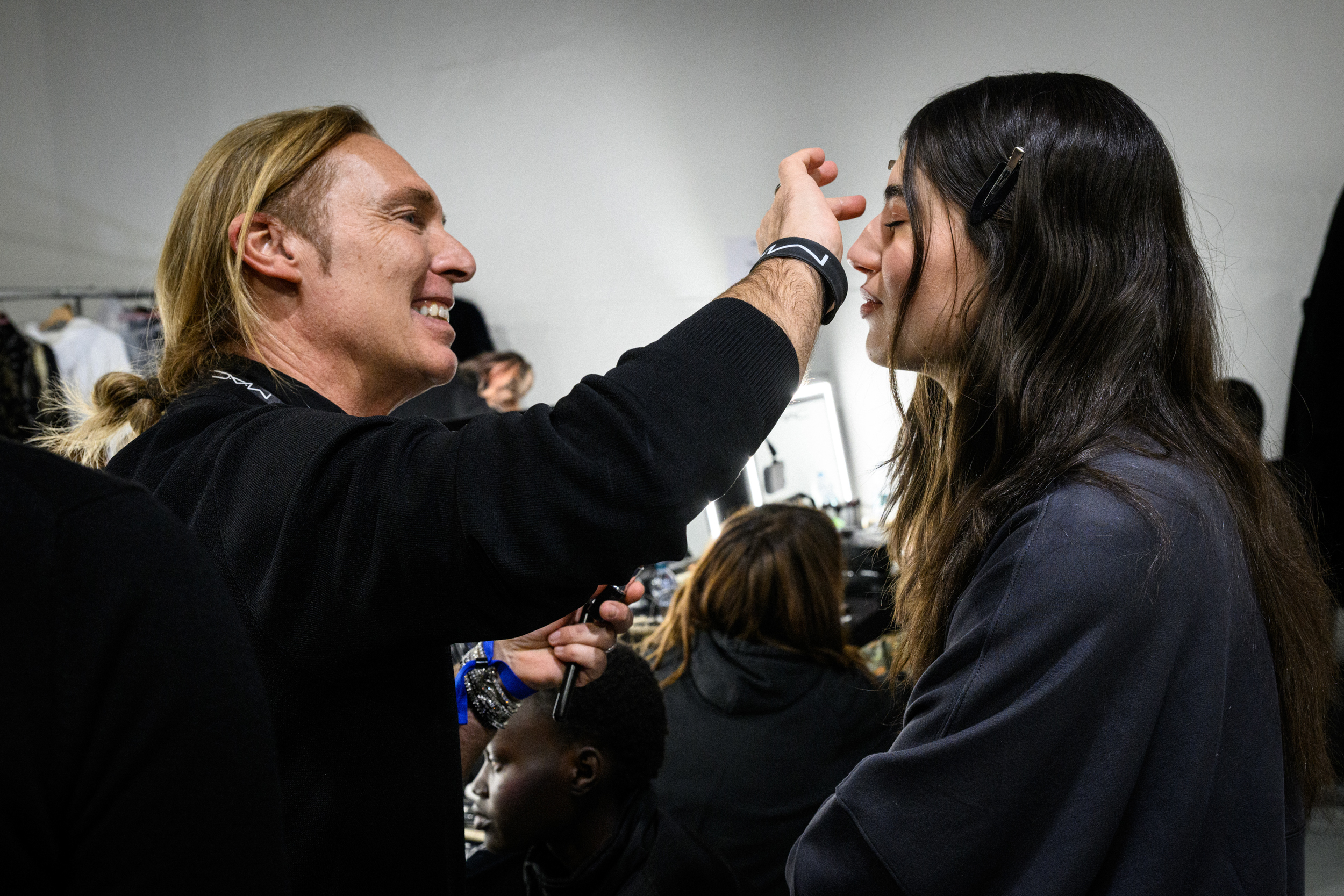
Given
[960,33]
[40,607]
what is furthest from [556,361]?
[40,607]

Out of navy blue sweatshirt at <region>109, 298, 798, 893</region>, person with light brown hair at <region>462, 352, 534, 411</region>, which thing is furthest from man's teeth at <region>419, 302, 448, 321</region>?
A: person with light brown hair at <region>462, 352, 534, 411</region>

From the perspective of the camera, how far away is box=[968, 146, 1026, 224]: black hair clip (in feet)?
3.37

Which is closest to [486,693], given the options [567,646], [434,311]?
[567,646]

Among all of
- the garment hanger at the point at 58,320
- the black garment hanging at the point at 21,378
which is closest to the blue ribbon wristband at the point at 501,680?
the black garment hanging at the point at 21,378

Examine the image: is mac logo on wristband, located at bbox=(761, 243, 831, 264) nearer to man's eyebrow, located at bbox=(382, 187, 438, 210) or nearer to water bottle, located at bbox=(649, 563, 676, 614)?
man's eyebrow, located at bbox=(382, 187, 438, 210)

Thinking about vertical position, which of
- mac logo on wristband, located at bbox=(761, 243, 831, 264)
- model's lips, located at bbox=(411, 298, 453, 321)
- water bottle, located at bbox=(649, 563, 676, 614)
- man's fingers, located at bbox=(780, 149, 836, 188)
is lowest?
water bottle, located at bbox=(649, 563, 676, 614)

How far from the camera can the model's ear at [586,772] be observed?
166 cm

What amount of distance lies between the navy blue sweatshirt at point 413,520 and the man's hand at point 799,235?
35mm

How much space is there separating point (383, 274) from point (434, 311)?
0.11 m

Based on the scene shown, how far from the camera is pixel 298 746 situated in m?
0.90

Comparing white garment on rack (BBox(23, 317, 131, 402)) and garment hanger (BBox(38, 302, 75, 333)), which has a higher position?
garment hanger (BBox(38, 302, 75, 333))

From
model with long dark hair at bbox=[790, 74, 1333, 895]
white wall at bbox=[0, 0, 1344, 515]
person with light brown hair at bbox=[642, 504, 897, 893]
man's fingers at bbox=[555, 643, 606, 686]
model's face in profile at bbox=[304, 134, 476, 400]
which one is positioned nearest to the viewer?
model with long dark hair at bbox=[790, 74, 1333, 895]

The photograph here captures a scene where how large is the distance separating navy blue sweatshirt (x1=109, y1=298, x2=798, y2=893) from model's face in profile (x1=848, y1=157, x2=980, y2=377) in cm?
32

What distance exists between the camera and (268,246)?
3.86 feet
